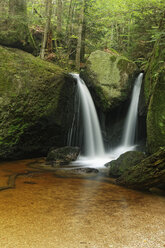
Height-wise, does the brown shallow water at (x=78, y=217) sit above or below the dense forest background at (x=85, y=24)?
below

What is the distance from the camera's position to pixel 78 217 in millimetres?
2580

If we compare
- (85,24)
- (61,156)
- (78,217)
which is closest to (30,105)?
(61,156)

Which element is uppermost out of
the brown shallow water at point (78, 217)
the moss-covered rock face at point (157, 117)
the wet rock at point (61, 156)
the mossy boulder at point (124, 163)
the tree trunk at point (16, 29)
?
the tree trunk at point (16, 29)

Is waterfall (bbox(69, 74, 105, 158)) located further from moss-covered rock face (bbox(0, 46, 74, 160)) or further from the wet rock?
the wet rock

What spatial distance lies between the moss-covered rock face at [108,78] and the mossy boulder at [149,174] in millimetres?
4829

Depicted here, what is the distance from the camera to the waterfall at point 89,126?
348 inches

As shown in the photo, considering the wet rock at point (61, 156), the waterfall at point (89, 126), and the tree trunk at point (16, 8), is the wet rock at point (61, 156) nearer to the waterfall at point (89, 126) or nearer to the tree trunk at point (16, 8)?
the waterfall at point (89, 126)

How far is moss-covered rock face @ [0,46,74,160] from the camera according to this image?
6.46 m

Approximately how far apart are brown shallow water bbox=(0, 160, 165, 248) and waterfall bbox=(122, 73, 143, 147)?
16.6 feet

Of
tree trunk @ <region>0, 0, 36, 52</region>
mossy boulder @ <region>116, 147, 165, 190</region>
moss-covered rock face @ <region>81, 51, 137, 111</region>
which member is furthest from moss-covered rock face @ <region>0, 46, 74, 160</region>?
mossy boulder @ <region>116, 147, 165, 190</region>

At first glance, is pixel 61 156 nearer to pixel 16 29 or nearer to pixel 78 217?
pixel 78 217

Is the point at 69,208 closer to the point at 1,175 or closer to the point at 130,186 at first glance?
the point at 130,186

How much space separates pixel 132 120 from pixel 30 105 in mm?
4518

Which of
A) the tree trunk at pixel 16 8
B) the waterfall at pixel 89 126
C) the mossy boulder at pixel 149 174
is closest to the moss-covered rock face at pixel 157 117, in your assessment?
the mossy boulder at pixel 149 174
